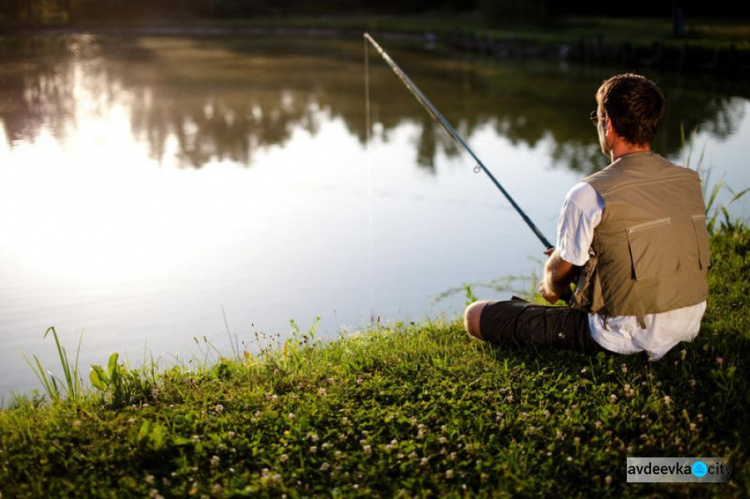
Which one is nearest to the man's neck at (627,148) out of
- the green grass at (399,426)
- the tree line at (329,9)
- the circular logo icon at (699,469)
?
the green grass at (399,426)

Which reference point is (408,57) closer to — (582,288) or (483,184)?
(483,184)

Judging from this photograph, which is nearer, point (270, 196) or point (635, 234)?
point (635, 234)

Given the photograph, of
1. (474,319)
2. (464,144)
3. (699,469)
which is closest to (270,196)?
(464,144)

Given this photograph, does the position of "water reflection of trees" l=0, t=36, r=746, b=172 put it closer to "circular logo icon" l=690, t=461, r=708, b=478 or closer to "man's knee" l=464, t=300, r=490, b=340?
"man's knee" l=464, t=300, r=490, b=340

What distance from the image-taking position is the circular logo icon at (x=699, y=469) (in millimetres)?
2785

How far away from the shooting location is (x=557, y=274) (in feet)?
11.2

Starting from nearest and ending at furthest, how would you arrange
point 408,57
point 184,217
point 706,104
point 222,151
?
point 184,217
point 222,151
point 706,104
point 408,57

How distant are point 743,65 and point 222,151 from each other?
36.8 ft

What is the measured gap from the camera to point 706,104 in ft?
45.3

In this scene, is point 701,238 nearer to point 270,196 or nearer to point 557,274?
point 557,274

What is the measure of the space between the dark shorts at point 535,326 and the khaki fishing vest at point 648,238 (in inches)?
11.5

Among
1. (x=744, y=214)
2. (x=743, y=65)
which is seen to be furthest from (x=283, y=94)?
(x=744, y=214)

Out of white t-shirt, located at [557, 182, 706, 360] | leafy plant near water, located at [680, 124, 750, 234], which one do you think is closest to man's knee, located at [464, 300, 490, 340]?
white t-shirt, located at [557, 182, 706, 360]

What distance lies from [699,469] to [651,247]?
2.87ft
